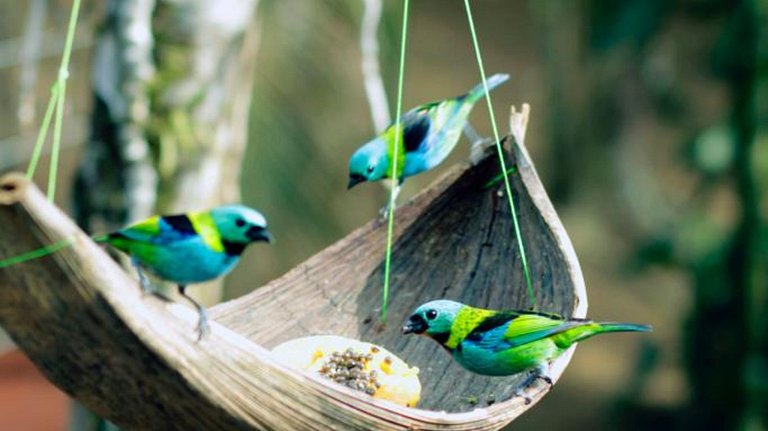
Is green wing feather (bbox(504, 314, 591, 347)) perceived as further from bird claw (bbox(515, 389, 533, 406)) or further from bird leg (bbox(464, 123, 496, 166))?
bird leg (bbox(464, 123, 496, 166))

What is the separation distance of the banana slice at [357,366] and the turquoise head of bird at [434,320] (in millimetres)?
147

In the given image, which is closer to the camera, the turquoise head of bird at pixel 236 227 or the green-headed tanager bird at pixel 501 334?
the turquoise head of bird at pixel 236 227

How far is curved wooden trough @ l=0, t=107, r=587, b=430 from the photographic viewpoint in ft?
5.57

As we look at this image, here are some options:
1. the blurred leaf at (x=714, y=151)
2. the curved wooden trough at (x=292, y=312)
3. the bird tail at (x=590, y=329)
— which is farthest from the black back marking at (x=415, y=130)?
the blurred leaf at (x=714, y=151)

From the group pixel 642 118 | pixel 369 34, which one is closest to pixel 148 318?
pixel 369 34

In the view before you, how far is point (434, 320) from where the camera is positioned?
2430 mm

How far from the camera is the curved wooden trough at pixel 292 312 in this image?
5.57ft

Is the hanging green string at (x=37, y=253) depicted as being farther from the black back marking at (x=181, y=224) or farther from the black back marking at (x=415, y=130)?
the black back marking at (x=415, y=130)

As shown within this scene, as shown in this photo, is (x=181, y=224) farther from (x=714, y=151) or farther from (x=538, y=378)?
(x=714, y=151)

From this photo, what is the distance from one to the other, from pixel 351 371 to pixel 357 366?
0.02 meters

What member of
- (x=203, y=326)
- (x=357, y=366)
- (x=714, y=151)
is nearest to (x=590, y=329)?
(x=357, y=366)

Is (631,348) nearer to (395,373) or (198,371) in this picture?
(395,373)

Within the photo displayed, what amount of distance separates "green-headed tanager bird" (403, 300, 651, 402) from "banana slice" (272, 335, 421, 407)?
143 mm

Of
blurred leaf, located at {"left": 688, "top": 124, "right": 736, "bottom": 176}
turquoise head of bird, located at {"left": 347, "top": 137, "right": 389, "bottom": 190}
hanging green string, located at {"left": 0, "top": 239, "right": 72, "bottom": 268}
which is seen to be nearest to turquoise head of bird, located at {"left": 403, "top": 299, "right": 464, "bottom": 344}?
turquoise head of bird, located at {"left": 347, "top": 137, "right": 389, "bottom": 190}
